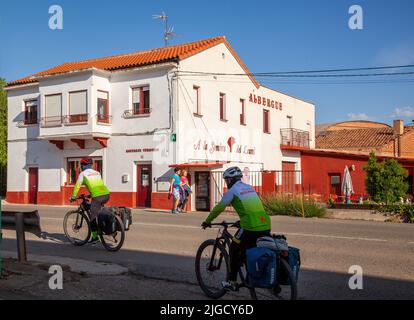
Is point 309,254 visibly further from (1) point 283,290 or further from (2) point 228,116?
(2) point 228,116

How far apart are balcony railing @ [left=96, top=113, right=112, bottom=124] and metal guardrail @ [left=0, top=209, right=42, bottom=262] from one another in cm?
1797

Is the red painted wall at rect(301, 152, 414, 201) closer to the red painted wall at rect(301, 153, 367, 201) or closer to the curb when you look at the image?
the red painted wall at rect(301, 153, 367, 201)

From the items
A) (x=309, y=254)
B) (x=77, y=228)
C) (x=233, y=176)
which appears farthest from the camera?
(x=77, y=228)

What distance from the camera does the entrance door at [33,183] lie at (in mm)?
30062

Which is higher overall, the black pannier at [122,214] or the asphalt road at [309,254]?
the black pannier at [122,214]

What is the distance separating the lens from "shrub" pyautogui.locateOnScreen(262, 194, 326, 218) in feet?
65.4

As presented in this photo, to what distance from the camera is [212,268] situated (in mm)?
6566

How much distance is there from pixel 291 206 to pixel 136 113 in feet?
33.0

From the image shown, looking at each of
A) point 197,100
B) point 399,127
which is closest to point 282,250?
point 197,100

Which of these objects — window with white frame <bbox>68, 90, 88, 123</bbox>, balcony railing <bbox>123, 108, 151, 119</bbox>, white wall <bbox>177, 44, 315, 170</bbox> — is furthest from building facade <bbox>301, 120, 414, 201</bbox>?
window with white frame <bbox>68, 90, 88, 123</bbox>

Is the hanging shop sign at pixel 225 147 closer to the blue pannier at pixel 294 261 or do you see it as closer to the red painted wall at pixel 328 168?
the red painted wall at pixel 328 168

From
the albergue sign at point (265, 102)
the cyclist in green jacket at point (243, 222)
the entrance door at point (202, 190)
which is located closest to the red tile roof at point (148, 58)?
the albergue sign at point (265, 102)
